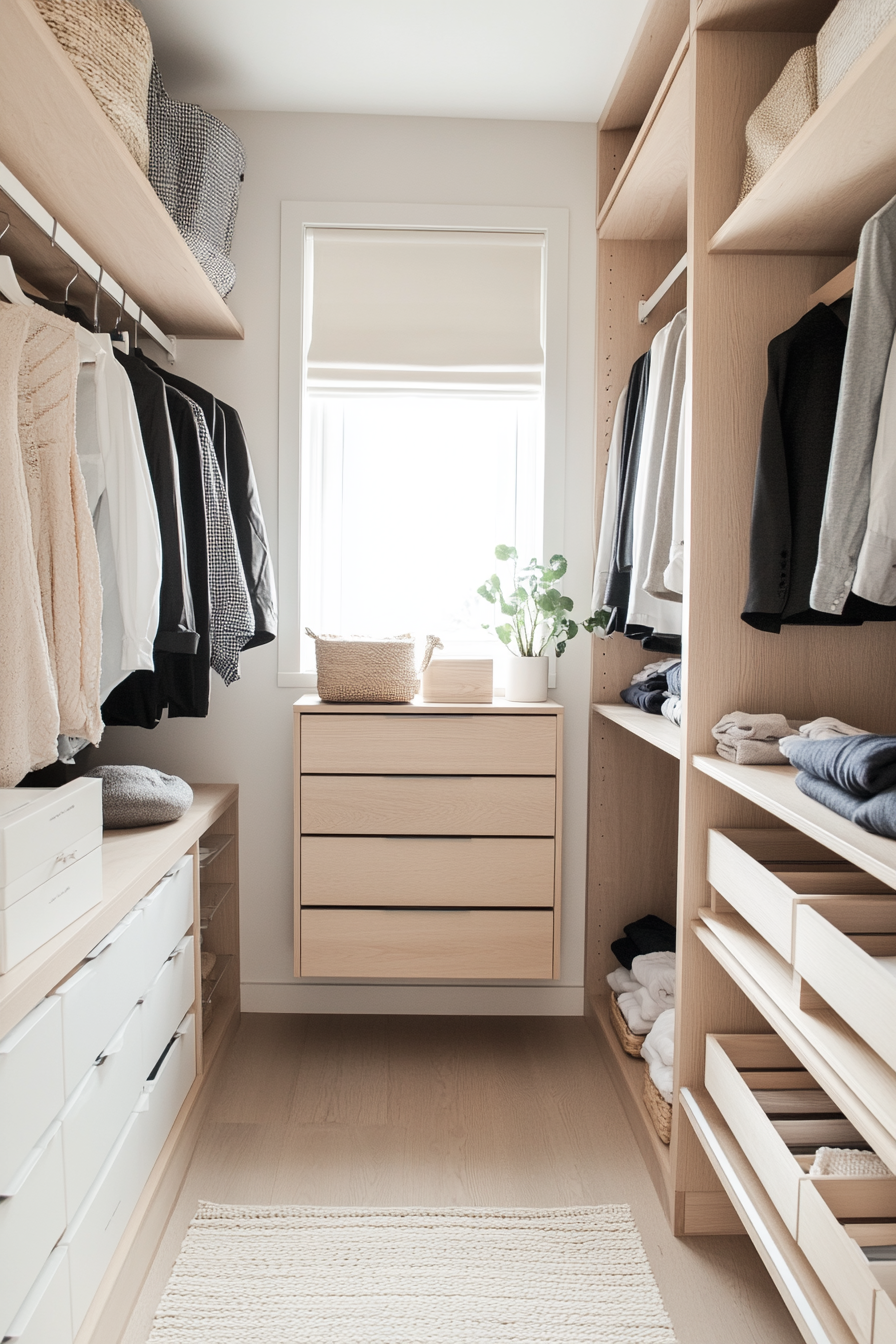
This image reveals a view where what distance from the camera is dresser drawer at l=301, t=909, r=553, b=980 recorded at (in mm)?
2203

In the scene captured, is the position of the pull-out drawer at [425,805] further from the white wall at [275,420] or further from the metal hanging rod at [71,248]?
the metal hanging rod at [71,248]

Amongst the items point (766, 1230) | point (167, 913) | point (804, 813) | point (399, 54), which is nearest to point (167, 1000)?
point (167, 913)

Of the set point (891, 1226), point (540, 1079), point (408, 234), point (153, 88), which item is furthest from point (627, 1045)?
point (153, 88)

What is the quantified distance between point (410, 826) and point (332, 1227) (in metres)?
0.87

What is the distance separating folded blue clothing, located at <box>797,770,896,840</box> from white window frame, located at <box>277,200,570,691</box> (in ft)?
4.73

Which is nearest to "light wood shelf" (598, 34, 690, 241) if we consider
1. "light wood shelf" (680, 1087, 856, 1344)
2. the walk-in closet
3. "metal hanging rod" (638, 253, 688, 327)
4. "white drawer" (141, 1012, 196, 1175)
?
the walk-in closet

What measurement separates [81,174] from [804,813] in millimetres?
1601

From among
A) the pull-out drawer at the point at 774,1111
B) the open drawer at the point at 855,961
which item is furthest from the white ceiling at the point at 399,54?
the pull-out drawer at the point at 774,1111

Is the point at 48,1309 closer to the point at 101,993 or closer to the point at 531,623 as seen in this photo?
the point at 101,993

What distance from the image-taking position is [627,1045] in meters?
2.17

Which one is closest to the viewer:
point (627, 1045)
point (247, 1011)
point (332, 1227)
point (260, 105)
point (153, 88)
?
point (332, 1227)

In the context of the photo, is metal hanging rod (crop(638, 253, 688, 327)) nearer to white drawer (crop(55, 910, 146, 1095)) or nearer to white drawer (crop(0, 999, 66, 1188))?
white drawer (crop(55, 910, 146, 1095))

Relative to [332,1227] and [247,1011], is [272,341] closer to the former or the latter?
[247,1011]

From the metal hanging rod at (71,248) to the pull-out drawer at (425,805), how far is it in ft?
3.90
